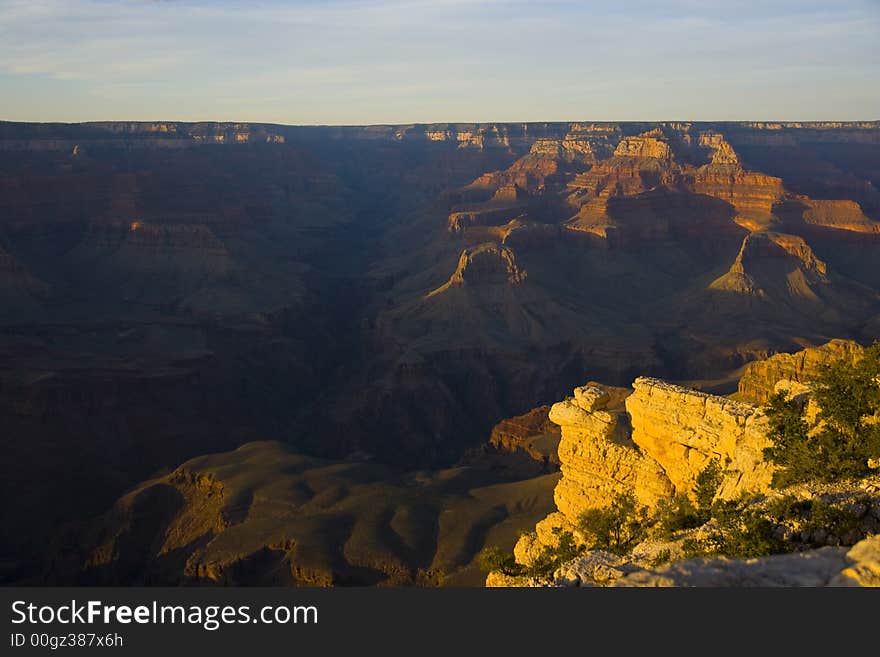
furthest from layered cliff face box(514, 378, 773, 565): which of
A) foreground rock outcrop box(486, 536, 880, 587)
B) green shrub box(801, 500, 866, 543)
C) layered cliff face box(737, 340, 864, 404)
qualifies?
layered cliff face box(737, 340, 864, 404)

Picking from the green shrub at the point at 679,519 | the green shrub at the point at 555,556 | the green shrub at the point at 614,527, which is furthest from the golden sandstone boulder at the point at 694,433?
the green shrub at the point at 555,556

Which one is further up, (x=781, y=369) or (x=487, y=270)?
(x=487, y=270)

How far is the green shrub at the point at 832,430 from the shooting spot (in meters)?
21.8

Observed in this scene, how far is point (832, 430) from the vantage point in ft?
76.8

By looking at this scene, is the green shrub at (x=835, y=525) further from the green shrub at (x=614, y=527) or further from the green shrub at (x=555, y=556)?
the green shrub at (x=614, y=527)

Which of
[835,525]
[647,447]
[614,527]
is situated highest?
[835,525]

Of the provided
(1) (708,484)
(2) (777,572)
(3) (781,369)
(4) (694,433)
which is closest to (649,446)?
(4) (694,433)

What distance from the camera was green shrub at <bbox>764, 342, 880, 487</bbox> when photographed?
71.7 ft

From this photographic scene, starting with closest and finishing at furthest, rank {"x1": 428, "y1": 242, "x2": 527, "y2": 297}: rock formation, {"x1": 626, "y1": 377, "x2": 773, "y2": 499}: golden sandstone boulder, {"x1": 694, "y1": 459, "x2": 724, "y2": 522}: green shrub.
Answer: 1. {"x1": 694, "y1": 459, "x2": 724, "y2": 522}: green shrub
2. {"x1": 626, "y1": 377, "x2": 773, "y2": 499}: golden sandstone boulder
3. {"x1": 428, "y1": 242, "x2": 527, "y2": 297}: rock formation

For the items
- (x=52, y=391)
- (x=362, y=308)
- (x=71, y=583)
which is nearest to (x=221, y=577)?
(x=71, y=583)

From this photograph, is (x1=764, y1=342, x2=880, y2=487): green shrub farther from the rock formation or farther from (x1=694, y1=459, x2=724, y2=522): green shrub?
the rock formation

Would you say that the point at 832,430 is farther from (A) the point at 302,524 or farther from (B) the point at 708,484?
(A) the point at 302,524

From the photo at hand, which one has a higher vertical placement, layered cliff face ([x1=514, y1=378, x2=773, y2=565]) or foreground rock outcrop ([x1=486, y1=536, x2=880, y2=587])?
foreground rock outcrop ([x1=486, y1=536, x2=880, y2=587])

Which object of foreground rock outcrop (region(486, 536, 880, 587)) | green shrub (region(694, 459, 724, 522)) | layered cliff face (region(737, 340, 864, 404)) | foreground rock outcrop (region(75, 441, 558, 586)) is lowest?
foreground rock outcrop (region(75, 441, 558, 586))
